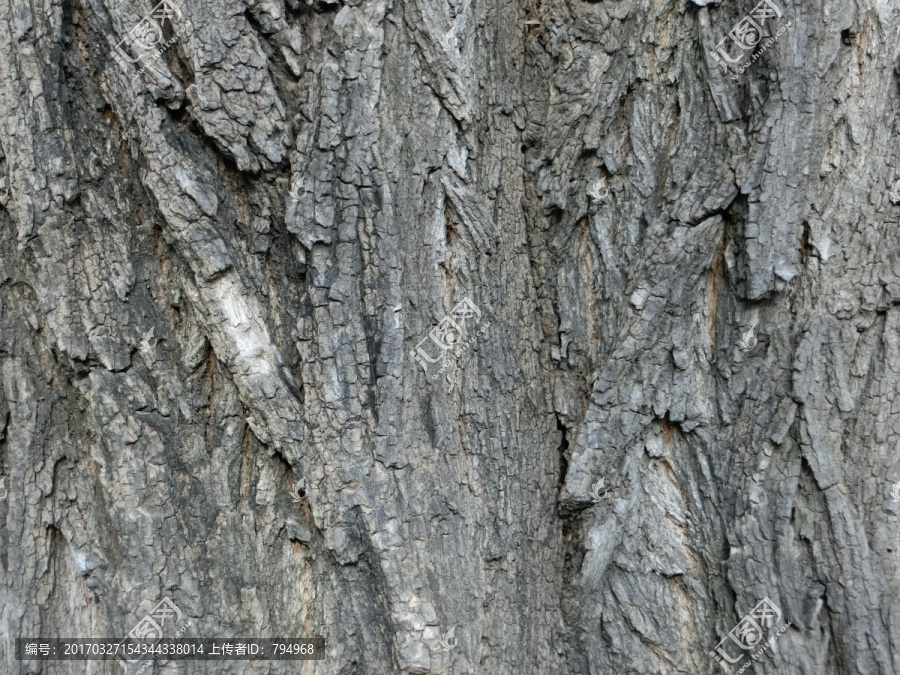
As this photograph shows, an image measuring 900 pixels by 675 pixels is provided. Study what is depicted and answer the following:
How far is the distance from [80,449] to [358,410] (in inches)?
41.7

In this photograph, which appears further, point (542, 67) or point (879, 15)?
point (542, 67)

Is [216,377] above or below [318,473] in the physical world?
above

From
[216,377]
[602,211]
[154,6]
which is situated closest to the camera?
[154,6]

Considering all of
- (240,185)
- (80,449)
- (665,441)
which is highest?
(240,185)

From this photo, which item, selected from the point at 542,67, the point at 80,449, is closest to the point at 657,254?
the point at 542,67

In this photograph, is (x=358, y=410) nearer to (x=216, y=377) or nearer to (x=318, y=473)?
(x=318, y=473)

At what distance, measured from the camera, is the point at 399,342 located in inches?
85.7

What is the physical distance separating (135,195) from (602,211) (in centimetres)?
177

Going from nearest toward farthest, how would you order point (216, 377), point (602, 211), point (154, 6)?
point (154, 6), point (216, 377), point (602, 211)

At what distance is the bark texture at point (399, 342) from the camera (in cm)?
212

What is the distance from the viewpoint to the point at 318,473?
215 centimetres

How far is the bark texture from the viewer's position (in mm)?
2119

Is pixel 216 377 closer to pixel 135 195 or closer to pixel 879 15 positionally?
pixel 135 195

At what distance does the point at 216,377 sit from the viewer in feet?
7.32
